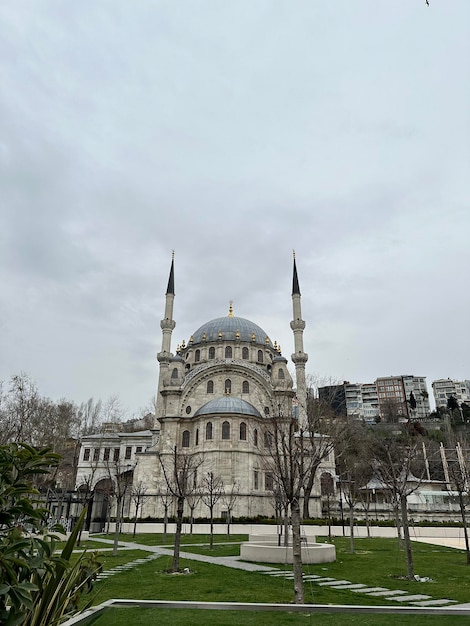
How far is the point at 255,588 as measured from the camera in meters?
12.0

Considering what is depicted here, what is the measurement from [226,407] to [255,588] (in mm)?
31192

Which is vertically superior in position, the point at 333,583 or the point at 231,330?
the point at 231,330

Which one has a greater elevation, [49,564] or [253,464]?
[253,464]

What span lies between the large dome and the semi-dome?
39.8 ft

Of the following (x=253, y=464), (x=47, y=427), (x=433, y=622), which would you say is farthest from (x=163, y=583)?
(x=47, y=427)

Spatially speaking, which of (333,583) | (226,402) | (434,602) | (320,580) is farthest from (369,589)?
(226,402)

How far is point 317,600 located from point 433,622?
373 centimetres

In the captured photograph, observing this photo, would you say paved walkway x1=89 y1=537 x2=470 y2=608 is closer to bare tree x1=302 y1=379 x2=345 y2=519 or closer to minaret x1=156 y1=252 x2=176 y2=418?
bare tree x1=302 y1=379 x2=345 y2=519

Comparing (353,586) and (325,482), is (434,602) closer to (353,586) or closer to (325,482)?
(353,586)

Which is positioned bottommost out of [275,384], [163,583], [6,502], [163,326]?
[163,583]

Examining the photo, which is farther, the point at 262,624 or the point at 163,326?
the point at 163,326

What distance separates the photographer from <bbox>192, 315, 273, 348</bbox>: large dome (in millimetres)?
56375

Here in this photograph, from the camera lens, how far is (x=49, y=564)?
357cm

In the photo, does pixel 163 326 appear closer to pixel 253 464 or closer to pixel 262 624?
pixel 253 464
